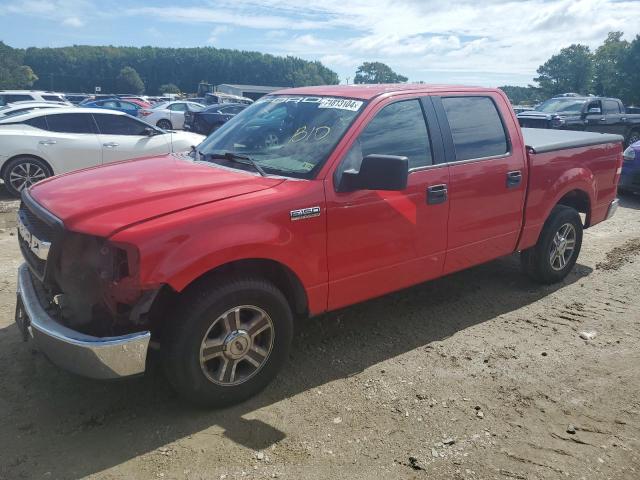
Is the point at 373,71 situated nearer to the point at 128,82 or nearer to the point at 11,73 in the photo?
the point at 11,73

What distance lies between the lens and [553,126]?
15156 mm

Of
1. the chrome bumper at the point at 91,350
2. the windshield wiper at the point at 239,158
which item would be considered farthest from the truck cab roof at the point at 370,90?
the chrome bumper at the point at 91,350

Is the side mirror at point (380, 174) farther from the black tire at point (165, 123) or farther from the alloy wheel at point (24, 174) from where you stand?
the black tire at point (165, 123)

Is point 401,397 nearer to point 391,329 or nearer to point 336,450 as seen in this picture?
point 336,450

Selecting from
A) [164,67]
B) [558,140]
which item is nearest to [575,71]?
[164,67]

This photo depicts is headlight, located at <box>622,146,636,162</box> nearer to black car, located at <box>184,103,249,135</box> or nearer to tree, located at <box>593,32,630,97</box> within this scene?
black car, located at <box>184,103,249,135</box>

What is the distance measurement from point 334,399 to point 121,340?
1368 millimetres

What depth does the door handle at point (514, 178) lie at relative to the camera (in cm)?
455

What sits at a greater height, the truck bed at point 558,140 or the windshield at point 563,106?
the windshield at point 563,106

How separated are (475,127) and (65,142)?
7.17m

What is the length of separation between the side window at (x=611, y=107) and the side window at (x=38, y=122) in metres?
15.9

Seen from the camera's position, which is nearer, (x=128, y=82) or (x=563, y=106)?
(x=563, y=106)

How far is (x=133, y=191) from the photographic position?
3244mm

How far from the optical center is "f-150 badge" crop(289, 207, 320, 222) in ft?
10.8
